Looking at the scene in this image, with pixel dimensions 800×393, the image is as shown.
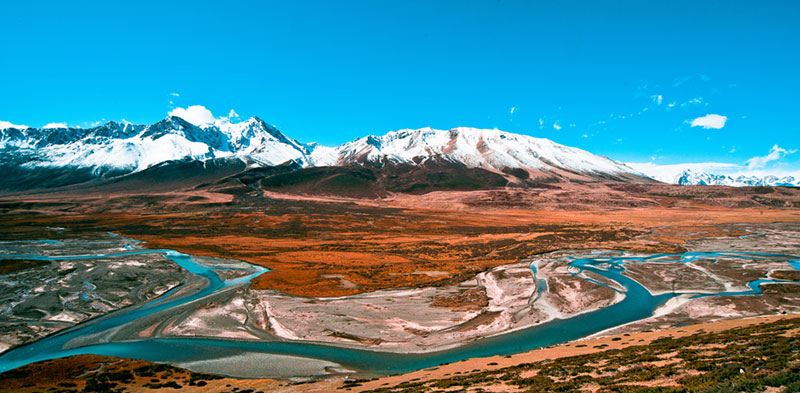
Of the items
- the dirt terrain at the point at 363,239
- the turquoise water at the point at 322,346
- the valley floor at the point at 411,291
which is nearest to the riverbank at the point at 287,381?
the valley floor at the point at 411,291

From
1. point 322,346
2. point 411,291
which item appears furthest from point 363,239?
point 322,346

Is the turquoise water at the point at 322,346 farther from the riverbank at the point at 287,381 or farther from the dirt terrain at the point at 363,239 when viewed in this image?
the dirt terrain at the point at 363,239

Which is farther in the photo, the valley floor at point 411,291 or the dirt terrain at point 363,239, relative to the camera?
the dirt terrain at point 363,239

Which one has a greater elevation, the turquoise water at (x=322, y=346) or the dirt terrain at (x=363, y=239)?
the dirt terrain at (x=363, y=239)

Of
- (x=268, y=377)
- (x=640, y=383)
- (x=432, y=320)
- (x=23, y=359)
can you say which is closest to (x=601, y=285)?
(x=432, y=320)

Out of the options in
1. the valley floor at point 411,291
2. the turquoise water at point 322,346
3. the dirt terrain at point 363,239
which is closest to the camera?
the turquoise water at point 322,346

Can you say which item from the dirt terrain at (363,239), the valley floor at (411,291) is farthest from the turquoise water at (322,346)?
the dirt terrain at (363,239)

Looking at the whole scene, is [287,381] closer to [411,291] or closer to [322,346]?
[322,346]

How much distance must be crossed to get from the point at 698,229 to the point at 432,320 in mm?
137692

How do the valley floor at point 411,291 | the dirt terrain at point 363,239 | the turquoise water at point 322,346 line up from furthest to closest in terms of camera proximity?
the dirt terrain at point 363,239, the valley floor at point 411,291, the turquoise water at point 322,346

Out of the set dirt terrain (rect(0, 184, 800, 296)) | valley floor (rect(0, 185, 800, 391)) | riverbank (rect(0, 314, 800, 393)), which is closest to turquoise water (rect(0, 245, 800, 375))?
valley floor (rect(0, 185, 800, 391))

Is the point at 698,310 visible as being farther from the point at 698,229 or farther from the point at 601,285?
the point at 698,229

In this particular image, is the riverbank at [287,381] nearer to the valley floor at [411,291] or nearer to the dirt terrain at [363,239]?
the valley floor at [411,291]

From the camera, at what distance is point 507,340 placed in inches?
1538
